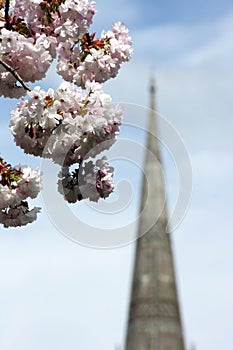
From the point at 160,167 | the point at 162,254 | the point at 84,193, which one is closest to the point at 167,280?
the point at 162,254

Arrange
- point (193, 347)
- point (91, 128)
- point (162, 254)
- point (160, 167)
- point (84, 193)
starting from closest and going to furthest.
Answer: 1. point (91, 128)
2. point (84, 193)
3. point (193, 347)
4. point (162, 254)
5. point (160, 167)

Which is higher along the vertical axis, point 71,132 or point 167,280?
point 167,280

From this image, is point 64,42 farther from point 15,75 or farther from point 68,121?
point 68,121

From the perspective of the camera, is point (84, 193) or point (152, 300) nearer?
point (84, 193)

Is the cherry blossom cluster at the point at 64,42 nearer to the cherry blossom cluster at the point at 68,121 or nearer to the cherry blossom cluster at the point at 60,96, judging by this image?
the cherry blossom cluster at the point at 60,96

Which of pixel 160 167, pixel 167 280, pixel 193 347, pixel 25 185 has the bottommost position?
pixel 25 185

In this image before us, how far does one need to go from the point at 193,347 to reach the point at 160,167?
14.1 m

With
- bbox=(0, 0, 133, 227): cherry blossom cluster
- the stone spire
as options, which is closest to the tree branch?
bbox=(0, 0, 133, 227): cherry blossom cluster

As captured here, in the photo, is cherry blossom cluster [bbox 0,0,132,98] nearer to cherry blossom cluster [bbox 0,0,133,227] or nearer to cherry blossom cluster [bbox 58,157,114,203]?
cherry blossom cluster [bbox 0,0,133,227]

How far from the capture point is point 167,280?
2238 inches

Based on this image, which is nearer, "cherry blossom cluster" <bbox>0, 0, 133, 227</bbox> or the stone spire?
"cherry blossom cluster" <bbox>0, 0, 133, 227</bbox>

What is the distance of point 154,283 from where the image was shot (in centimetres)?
5612

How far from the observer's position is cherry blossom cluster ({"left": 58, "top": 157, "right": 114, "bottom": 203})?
310 inches

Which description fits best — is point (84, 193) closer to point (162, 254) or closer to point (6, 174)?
point (6, 174)
